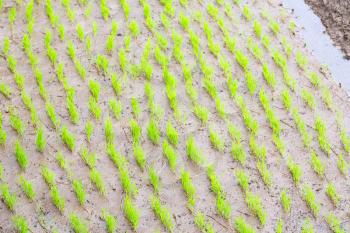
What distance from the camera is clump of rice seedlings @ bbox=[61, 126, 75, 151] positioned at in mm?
3738

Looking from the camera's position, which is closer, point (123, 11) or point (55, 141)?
point (55, 141)

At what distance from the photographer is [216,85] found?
14.3 ft

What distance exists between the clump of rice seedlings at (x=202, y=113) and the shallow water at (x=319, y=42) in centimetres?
128

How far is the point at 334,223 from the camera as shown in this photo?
3.25m

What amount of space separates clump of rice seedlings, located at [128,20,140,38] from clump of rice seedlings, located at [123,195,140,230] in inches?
83.2

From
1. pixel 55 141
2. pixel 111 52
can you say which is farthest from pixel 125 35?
pixel 55 141

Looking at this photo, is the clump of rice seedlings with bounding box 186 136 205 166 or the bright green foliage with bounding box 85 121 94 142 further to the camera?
the bright green foliage with bounding box 85 121 94 142

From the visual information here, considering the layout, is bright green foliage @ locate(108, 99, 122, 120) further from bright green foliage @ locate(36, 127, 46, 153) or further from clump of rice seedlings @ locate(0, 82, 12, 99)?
clump of rice seedlings @ locate(0, 82, 12, 99)

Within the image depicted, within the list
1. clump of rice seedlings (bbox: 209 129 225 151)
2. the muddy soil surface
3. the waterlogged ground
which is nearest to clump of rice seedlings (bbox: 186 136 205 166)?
the waterlogged ground

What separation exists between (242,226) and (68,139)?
1417 millimetres

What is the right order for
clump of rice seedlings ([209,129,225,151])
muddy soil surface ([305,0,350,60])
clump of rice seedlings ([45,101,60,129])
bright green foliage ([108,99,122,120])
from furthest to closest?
muddy soil surface ([305,0,350,60]), bright green foliage ([108,99,122,120]), clump of rice seedlings ([45,101,60,129]), clump of rice seedlings ([209,129,225,151])

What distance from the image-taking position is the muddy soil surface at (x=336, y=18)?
195 inches

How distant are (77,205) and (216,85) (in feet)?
5.38

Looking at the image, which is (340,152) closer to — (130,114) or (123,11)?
(130,114)
